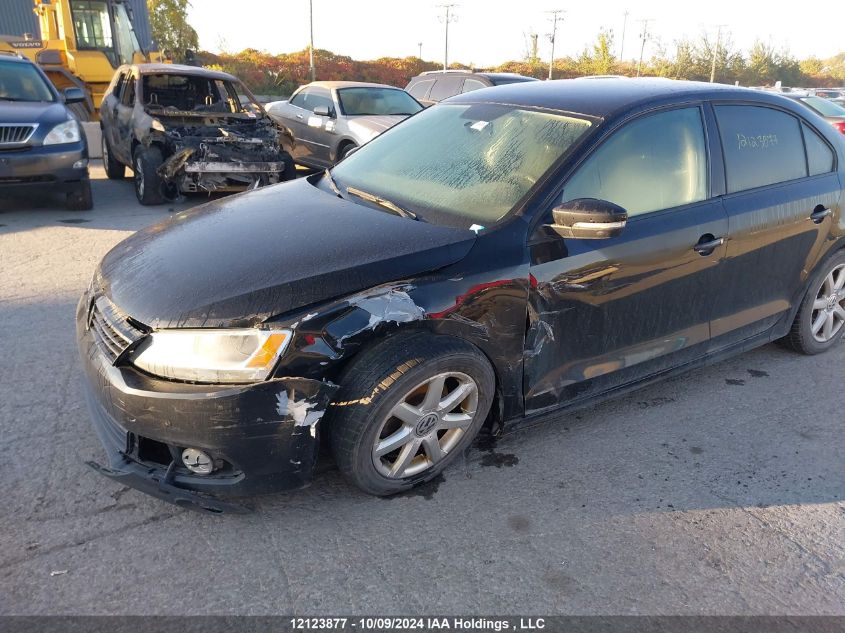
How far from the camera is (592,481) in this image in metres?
2.96

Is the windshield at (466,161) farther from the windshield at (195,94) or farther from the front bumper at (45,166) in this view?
the windshield at (195,94)

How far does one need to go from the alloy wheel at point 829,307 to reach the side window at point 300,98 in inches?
345

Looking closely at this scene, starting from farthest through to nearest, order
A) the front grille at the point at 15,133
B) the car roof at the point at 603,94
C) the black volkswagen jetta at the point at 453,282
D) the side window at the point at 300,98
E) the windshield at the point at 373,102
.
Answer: the side window at the point at 300,98, the windshield at the point at 373,102, the front grille at the point at 15,133, the car roof at the point at 603,94, the black volkswagen jetta at the point at 453,282

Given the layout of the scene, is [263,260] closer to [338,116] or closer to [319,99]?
[338,116]

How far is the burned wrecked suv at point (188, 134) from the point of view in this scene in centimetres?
786

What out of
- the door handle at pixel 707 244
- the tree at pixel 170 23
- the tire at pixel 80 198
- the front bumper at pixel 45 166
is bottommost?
the tire at pixel 80 198

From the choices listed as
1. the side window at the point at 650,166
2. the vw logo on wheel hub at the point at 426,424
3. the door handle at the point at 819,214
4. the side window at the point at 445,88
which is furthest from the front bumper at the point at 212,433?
the side window at the point at 445,88

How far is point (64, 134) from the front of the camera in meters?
7.29

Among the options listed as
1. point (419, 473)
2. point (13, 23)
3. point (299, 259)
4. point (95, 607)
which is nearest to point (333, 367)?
point (299, 259)

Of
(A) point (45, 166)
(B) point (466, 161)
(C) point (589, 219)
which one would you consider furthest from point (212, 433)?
(A) point (45, 166)

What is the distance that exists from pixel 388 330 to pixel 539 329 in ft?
2.33

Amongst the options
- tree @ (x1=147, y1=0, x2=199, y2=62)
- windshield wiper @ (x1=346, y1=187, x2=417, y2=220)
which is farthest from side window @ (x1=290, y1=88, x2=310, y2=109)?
tree @ (x1=147, y1=0, x2=199, y2=62)

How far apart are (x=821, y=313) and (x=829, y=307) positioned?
0.07 meters

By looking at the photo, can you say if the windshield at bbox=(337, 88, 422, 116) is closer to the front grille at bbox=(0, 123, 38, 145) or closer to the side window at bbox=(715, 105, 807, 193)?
the front grille at bbox=(0, 123, 38, 145)
